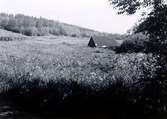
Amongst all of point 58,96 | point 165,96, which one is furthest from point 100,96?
point 165,96

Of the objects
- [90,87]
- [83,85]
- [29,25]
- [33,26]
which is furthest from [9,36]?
[90,87]

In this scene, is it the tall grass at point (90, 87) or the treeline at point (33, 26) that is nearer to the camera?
the tall grass at point (90, 87)

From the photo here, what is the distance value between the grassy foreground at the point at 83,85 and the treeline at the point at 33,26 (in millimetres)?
8577

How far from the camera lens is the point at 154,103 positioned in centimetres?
952

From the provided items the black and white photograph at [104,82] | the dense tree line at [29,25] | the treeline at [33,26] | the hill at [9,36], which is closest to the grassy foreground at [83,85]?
the black and white photograph at [104,82]

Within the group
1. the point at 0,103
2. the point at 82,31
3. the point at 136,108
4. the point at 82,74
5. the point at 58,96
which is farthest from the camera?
the point at 82,31

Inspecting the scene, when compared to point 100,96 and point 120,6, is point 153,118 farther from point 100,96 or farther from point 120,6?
point 120,6

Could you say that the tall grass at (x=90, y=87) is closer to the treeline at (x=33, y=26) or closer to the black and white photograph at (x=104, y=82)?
the black and white photograph at (x=104, y=82)

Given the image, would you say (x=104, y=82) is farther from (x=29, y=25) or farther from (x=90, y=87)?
(x=29, y=25)

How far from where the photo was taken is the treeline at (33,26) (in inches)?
860

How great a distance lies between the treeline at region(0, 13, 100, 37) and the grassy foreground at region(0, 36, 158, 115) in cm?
858

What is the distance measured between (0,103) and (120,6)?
5.43m

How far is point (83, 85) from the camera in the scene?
9.87m

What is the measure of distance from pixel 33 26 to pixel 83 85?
14.5m
